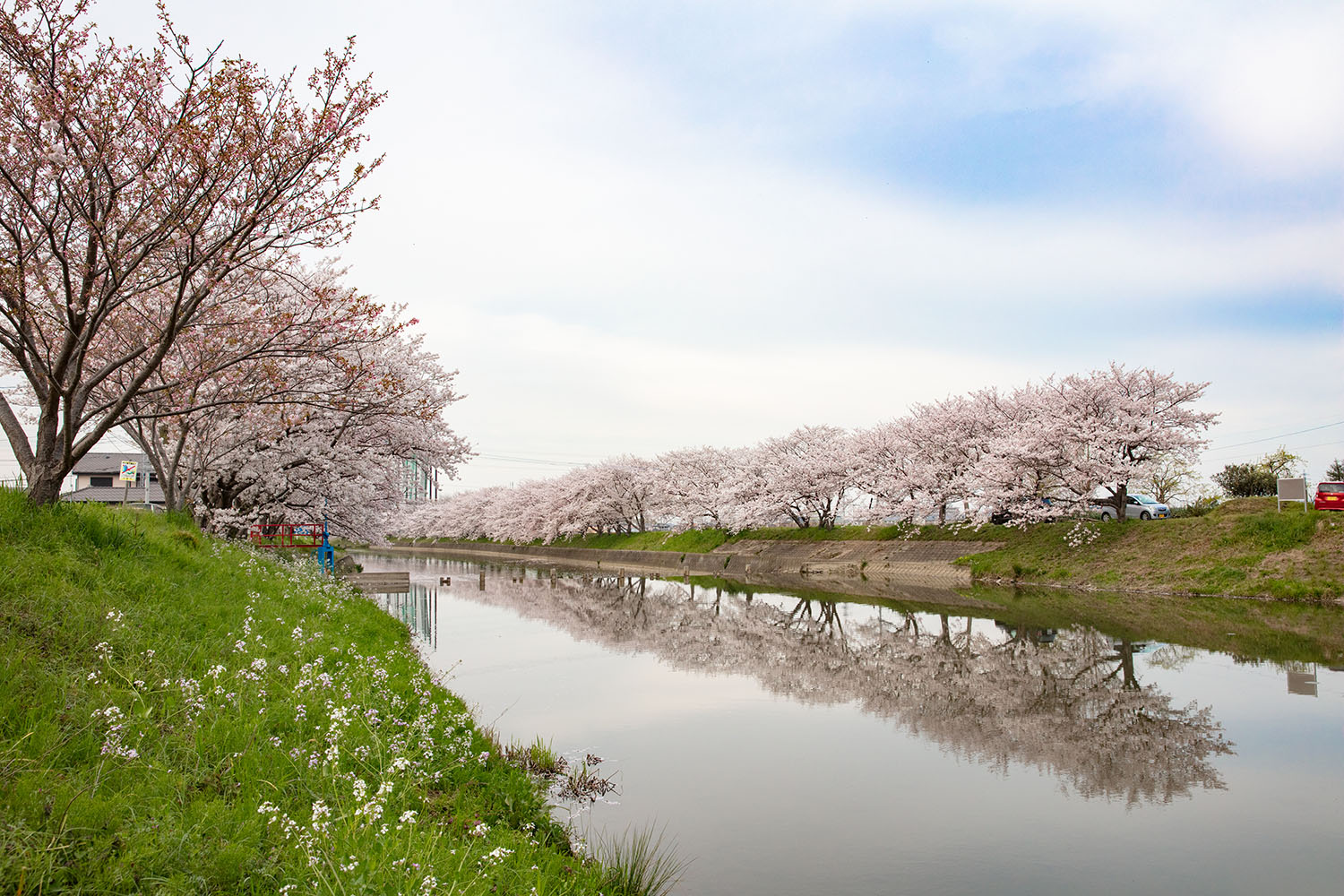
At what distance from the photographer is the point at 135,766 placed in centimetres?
468

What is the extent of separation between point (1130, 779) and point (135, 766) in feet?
31.2

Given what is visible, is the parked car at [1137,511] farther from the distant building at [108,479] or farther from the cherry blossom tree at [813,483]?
the distant building at [108,479]

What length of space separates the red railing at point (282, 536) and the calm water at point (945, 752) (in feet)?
32.8

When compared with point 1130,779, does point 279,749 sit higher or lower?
higher

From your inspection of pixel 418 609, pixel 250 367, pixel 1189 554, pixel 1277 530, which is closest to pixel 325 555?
pixel 418 609

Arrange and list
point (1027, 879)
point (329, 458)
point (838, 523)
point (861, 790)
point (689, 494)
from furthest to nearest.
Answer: point (689, 494) < point (838, 523) < point (329, 458) < point (861, 790) < point (1027, 879)

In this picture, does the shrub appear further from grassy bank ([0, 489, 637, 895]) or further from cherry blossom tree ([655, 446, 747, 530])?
grassy bank ([0, 489, 637, 895])

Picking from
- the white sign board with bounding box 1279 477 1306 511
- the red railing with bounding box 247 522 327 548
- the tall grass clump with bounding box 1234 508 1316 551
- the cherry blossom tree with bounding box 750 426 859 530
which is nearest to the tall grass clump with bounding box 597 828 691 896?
the red railing with bounding box 247 522 327 548

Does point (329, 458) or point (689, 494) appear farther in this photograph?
point (689, 494)

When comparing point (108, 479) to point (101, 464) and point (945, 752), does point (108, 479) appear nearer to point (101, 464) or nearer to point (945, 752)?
point (101, 464)

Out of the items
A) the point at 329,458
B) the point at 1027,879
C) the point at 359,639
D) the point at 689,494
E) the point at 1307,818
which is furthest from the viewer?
the point at 689,494

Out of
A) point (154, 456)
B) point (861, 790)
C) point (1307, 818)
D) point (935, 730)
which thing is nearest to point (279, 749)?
point (861, 790)

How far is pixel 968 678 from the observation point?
14.4 metres

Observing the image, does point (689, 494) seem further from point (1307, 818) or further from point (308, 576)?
point (1307, 818)
